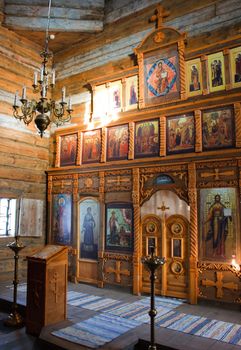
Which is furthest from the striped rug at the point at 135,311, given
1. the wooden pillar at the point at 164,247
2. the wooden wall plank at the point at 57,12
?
the wooden wall plank at the point at 57,12

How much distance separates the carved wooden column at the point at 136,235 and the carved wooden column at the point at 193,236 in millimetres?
1261

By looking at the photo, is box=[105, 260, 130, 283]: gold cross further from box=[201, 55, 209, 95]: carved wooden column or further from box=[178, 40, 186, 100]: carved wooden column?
box=[201, 55, 209, 95]: carved wooden column

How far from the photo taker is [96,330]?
499 centimetres

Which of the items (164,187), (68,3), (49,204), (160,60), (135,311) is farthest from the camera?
(49,204)

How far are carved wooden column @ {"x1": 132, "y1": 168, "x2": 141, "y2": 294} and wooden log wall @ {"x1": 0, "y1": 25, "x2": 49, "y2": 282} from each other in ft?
9.88

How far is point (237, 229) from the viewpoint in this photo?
6211 millimetres

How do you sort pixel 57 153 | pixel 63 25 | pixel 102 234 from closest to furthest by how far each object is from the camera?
Result: pixel 102 234 < pixel 63 25 < pixel 57 153

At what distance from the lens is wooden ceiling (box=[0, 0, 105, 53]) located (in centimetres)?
873

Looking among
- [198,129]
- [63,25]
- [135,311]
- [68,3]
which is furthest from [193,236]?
[68,3]

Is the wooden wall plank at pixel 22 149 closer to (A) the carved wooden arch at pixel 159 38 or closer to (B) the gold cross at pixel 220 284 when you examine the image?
(A) the carved wooden arch at pixel 159 38

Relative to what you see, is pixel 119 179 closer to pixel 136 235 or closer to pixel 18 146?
pixel 136 235

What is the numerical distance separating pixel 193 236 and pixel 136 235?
54.6 inches

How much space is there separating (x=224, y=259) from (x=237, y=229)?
2.09 ft

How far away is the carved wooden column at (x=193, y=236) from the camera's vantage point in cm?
653
